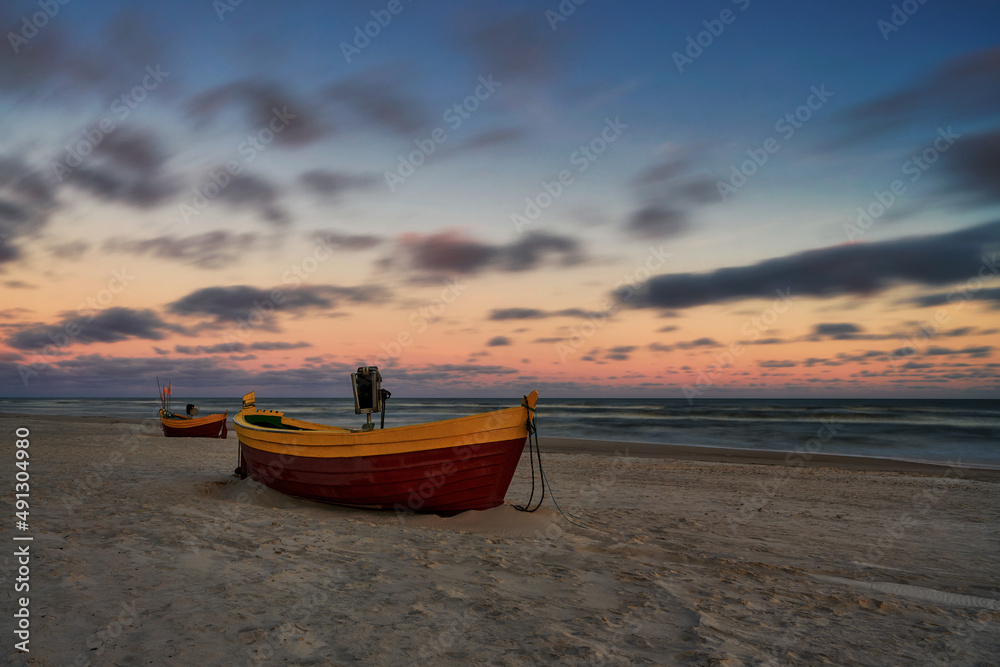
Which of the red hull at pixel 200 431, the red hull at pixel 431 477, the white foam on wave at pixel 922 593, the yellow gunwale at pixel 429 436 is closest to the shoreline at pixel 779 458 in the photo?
the white foam on wave at pixel 922 593

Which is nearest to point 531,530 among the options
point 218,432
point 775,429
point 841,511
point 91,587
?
point 91,587

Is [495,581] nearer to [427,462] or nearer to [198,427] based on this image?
[427,462]

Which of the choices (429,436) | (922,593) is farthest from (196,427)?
(922,593)

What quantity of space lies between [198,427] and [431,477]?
74.5 ft

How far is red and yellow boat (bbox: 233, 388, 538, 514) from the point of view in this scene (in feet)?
27.3

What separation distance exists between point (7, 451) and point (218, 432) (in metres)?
11.5

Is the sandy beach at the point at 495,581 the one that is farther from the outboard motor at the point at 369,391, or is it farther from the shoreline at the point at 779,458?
the shoreline at the point at 779,458

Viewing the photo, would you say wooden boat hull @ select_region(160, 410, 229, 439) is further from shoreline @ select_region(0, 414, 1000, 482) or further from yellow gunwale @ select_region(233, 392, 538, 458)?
yellow gunwale @ select_region(233, 392, 538, 458)

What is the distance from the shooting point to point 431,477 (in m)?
8.50

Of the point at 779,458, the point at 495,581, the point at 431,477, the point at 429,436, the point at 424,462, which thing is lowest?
the point at 779,458

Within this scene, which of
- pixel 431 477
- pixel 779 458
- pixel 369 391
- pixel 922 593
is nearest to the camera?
pixel 922 593

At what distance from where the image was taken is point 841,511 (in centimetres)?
1059

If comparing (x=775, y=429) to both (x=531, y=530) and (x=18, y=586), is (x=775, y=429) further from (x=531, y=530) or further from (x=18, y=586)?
(x=18, y=586)

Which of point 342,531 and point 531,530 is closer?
point 342,531
